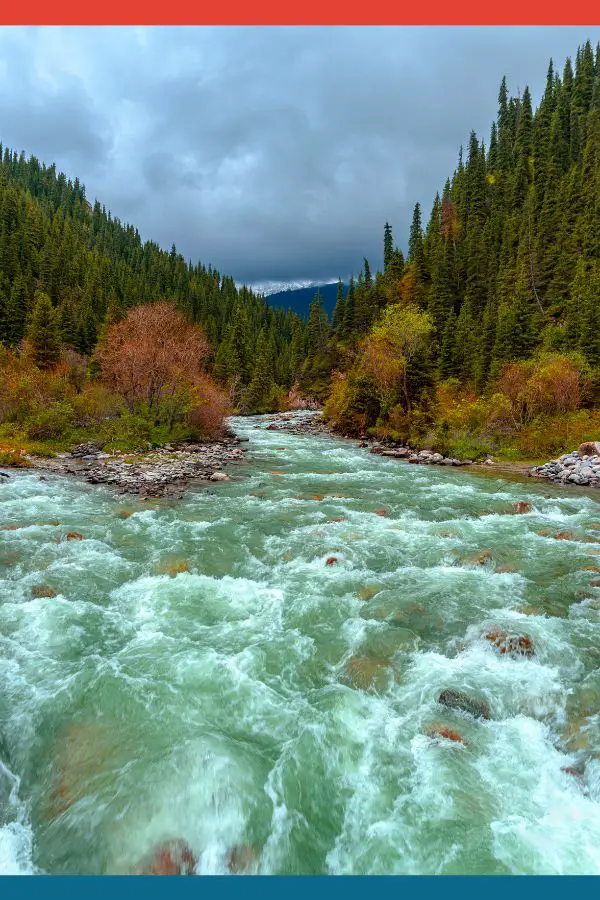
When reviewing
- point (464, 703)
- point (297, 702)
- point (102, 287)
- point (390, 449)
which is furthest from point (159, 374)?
point (102, 287)

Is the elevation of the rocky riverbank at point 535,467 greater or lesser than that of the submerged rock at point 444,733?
greater

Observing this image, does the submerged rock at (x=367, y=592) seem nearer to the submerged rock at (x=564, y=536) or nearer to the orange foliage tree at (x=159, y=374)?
the submerged rock at (x=564, y=536)

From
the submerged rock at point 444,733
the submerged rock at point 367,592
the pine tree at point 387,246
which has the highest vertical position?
the pine tree at point 387,246

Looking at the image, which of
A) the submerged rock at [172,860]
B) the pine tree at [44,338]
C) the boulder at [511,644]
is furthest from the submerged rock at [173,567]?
the pine tree at [44,338]

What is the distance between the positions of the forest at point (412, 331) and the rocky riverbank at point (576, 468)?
10.2 feet

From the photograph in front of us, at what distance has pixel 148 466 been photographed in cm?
2444

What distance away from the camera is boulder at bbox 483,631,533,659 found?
25.2 ft

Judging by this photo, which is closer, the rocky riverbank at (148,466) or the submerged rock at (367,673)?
the submerged rock at (367,673)

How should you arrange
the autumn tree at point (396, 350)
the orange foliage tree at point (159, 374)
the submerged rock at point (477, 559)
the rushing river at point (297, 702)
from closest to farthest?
the rushing river at point (297, 702)
the submerged rock at point (477, 559)
the orange foliage tree at point (159, 374)
the autumn tree at point (396, 350)

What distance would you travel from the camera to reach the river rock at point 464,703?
6.49 m

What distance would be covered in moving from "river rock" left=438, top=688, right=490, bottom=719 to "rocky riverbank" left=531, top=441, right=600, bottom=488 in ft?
60.2

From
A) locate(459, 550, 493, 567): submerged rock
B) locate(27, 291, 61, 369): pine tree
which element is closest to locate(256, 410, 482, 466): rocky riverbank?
locate(459, 550, 493, 567): submerged rock

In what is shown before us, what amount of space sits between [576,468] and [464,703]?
65.8 ft

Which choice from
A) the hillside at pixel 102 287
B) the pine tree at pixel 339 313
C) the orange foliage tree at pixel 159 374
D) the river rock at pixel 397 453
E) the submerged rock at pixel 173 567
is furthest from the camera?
the pine tree at pixel 339 313
